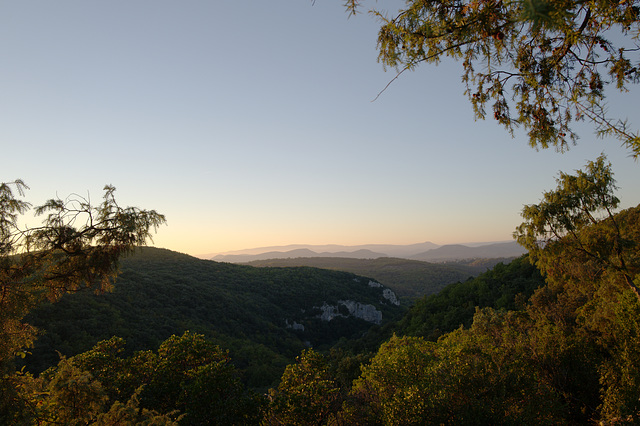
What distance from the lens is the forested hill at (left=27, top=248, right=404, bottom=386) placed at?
35.7 meters

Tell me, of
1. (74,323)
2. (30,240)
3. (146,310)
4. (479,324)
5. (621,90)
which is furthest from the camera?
(146,310)

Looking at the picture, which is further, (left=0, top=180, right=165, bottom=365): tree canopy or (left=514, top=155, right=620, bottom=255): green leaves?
(left=514, top=155, right=620, bottom=255): green leaves

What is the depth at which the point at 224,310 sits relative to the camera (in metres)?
60.1

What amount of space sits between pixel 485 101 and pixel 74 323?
152 feet

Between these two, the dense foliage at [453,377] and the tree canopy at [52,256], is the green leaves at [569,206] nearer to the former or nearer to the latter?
the dense foliage at [453,377]

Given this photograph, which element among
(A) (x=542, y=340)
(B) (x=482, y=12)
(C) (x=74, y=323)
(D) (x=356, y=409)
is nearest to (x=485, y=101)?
(B) (x=482, y=12)

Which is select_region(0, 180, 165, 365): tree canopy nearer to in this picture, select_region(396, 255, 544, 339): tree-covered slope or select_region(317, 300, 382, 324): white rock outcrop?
select_region(396, 255, 544, 339): tree-covered slope

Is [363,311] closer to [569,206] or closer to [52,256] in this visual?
[569,206]

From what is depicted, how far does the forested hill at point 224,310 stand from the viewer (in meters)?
35.7

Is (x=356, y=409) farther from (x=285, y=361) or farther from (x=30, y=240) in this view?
(x=285, y=361)

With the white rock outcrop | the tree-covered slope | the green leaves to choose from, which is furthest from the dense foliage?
the white rock outcrop

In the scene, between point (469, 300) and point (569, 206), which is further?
point (469, 300)

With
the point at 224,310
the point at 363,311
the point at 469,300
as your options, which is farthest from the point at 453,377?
the point at 363,311

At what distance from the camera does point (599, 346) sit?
1372 centimetres
